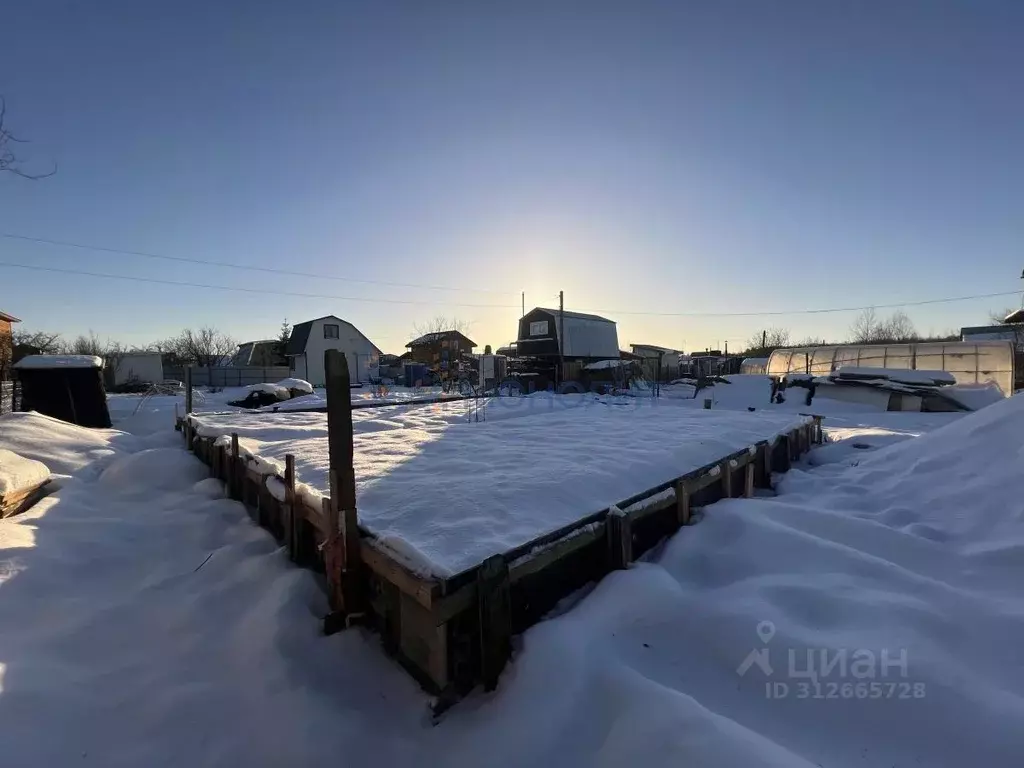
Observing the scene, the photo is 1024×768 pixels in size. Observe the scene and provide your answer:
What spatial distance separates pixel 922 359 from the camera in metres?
18.8

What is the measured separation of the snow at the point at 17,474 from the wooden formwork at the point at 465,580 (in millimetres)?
3023

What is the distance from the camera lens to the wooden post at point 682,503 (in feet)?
13.0

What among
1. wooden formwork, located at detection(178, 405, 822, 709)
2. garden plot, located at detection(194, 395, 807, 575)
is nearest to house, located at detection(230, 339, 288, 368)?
garden plot, located at detection(194, 395, 807, 575)

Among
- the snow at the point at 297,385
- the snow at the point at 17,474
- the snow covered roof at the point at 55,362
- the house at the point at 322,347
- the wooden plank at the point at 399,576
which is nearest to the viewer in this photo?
the wooden plank at the point at 399,576

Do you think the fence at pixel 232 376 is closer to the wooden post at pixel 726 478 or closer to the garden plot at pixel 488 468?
the garden plot at pixel 488 468

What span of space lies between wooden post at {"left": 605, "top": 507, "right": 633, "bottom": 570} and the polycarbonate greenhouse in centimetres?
1904

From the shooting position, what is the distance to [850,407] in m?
15.4

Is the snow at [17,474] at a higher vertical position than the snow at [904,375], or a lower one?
lower

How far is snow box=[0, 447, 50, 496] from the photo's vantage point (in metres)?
4.79

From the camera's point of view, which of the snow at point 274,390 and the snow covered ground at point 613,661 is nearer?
the snow covered ground at point 613,661

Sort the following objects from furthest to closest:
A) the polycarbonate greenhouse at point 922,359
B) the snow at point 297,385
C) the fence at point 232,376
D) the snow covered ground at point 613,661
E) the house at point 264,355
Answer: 1. the house at point 264,355
2. the fence at point 232,376
3. the snow at point 297,385
4. the polycarbonate greenhouse at point 922,359
5. the snow covered ground at point 613,661

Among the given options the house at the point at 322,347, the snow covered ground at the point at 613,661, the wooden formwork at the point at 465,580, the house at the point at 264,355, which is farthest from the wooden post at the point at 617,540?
the house at the point at 264,355

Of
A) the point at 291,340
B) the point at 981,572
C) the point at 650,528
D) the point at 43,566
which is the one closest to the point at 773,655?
the point at 650,528

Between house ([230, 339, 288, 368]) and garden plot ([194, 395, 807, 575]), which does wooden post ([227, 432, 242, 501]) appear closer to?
garden plot ([194, 395, 807, 575])
